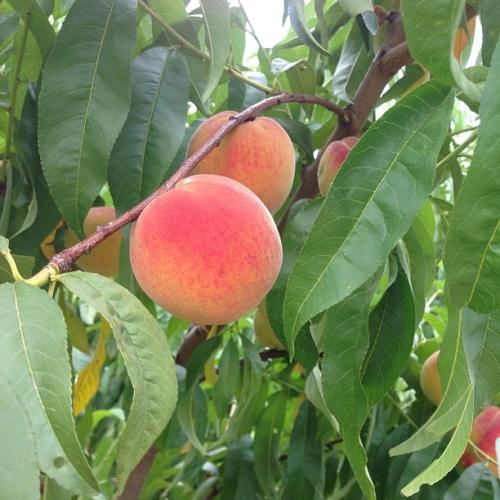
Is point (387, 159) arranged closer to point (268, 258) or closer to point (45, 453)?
point (268, 258)

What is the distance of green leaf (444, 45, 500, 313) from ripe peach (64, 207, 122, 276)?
22.6 inches

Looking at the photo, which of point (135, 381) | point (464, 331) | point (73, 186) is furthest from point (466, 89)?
point (73, 186)

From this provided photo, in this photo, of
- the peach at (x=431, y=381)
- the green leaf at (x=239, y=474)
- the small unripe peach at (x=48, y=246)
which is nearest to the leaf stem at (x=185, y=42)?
the small unripe peach at (x=48, y=246)

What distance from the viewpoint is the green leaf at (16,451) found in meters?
0.42

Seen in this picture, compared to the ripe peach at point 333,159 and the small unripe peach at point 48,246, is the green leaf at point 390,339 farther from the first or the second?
the small unripe peach at point 48,246

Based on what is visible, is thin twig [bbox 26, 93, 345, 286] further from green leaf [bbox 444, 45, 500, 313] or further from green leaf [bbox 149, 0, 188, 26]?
green leaf [bbox 444, 45, 500, 313]

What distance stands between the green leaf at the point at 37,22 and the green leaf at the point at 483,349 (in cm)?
59

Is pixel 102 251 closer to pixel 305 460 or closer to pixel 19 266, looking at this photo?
pixel 19 266

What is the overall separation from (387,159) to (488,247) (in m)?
0.12

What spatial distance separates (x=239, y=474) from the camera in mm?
1264

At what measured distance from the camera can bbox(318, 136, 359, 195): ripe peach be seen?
89 centimetres

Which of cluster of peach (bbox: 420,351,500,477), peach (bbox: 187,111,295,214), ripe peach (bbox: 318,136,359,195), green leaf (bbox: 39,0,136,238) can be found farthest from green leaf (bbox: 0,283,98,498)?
cluster of peach (bbox: 420,351,500,477)

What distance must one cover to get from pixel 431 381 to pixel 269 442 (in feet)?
0.98

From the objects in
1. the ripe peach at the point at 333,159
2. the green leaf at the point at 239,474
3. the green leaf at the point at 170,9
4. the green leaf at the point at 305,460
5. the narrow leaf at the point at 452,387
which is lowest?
the green leaf at the point at 239,474
